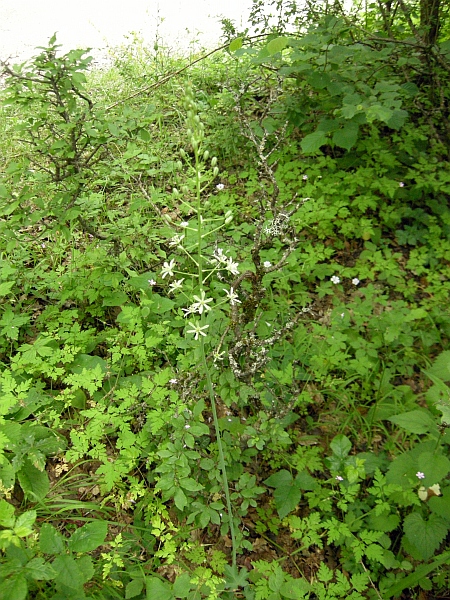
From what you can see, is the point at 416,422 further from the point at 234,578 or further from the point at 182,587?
the point at 182,587

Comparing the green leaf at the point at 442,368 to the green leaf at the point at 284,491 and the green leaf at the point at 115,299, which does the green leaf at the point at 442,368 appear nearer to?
the green leaf at the point at 284,491

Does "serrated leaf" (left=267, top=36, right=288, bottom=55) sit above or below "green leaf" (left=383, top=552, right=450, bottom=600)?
above

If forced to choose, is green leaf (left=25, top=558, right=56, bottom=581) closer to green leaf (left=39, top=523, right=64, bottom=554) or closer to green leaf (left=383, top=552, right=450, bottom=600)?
green leaf (left=39, top=523, right=64, bottom=554)

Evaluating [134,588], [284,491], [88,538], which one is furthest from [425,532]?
[88,538]

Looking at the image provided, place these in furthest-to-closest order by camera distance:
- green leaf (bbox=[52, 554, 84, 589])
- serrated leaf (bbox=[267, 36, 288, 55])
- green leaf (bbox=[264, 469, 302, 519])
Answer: serrated leaf (bbox=[267, 36, 288, 55])
green leaf (bbox=[264, 469, 302, 519])
green leaf (bbox=[52, 554, 84, 589])

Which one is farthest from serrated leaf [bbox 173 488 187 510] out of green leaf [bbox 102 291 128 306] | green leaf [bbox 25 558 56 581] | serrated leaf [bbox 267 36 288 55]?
serrated leaf [bbox 267 36 288 55]

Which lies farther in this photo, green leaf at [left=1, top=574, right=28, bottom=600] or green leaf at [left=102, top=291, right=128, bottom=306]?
green leaf at [left=102, top=291, right=128, bottom=306]

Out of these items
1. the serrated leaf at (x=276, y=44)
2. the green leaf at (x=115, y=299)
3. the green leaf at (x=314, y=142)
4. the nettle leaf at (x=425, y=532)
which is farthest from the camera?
the green leaf at (x=314, y=142)

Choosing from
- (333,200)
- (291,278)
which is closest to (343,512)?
(291,278)

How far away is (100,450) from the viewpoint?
200 cm

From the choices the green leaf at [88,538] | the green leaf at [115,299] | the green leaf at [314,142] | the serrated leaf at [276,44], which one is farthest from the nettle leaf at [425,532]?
the green leaf at [314,142]

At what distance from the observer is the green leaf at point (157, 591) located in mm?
1632

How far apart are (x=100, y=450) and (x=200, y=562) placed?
68 cm

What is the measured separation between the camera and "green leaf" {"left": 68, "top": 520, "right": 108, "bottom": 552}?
1.58m
